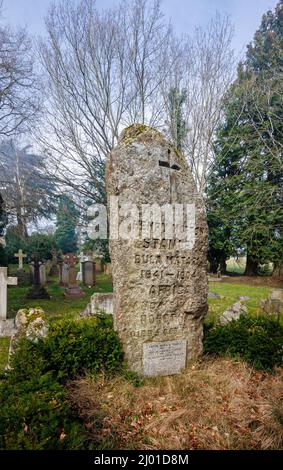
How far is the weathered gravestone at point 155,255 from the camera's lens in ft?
13.6

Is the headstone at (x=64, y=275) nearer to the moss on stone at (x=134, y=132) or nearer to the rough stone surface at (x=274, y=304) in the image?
the rough stone surface at (x=274, y=304)

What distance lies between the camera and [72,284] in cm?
1273

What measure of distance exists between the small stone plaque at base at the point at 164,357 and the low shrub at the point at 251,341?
0.55 metres

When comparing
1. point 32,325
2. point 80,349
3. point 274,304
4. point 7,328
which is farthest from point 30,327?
point 274,304

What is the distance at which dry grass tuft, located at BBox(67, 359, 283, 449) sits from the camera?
9.30ft

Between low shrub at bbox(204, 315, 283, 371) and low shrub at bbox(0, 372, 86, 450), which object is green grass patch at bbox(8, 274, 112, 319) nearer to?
low shrub at bbox(204, 315, 283, 371)

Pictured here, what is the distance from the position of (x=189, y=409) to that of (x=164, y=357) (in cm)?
102

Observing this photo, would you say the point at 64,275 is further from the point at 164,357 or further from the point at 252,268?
the point at 252,268

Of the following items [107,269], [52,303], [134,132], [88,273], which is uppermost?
[134,132]

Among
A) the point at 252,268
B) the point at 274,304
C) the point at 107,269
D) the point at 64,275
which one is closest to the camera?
the point at 274,304

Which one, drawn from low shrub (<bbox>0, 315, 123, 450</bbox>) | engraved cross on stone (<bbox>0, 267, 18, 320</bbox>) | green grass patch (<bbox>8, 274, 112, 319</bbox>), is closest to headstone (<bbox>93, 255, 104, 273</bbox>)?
green grass patch (<bbox>8, 274, 112, 319</bbox>)

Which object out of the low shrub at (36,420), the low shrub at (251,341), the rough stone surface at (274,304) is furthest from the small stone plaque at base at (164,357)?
the rough stone surface at (274,304)
